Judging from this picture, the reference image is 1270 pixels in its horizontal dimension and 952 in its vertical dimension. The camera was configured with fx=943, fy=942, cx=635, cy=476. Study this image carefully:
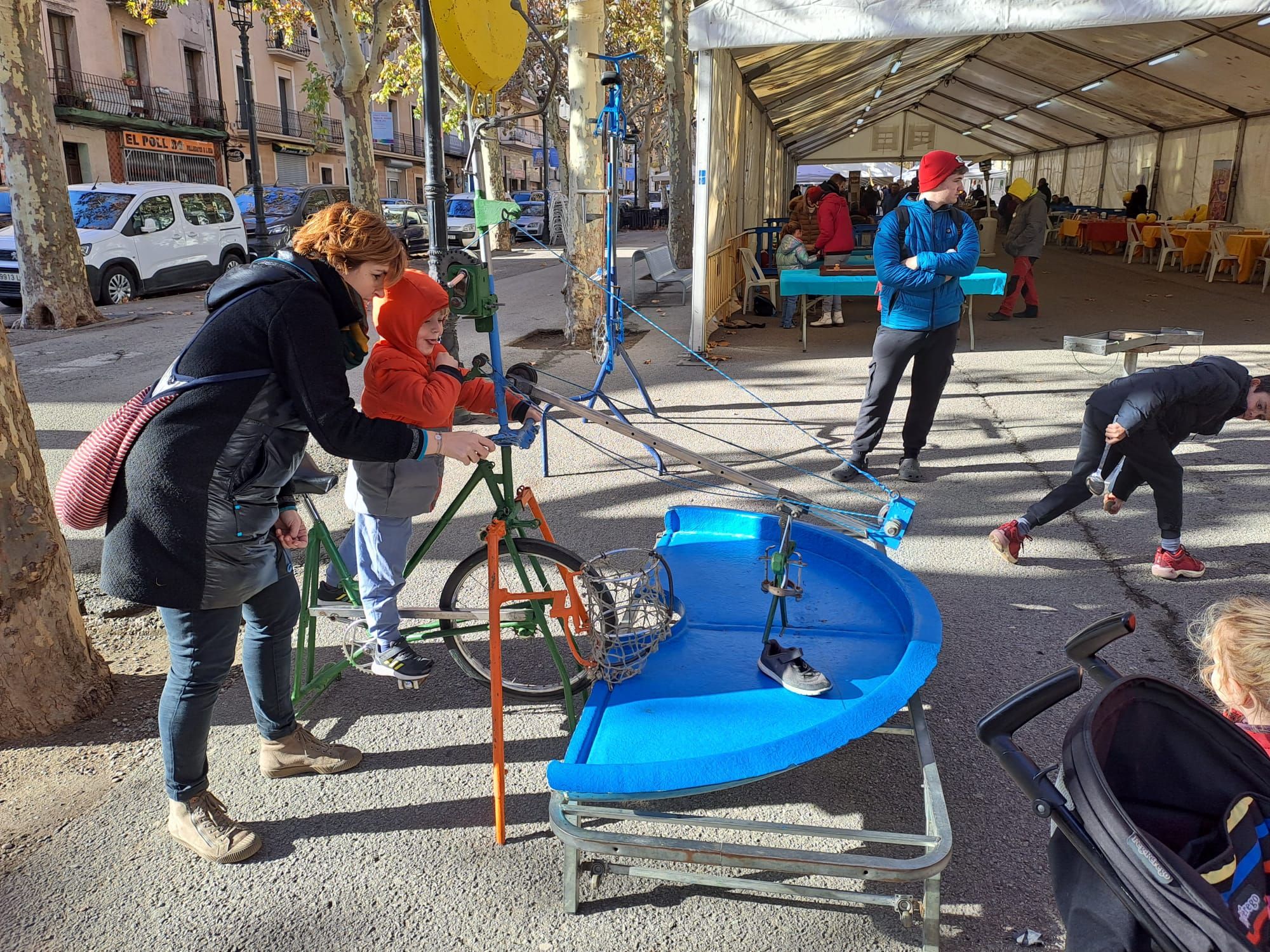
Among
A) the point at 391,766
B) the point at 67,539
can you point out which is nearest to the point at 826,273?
the point at 67,539

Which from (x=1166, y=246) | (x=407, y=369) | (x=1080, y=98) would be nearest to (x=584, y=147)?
(x=407, y=369)

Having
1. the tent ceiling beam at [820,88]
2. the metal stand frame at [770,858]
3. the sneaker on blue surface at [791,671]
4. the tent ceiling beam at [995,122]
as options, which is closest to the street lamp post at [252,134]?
the tent ceiling beam at [820,88]

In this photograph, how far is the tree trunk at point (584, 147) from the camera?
973cm

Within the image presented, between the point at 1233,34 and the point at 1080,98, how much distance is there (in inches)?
331

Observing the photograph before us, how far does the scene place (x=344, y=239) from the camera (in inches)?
102

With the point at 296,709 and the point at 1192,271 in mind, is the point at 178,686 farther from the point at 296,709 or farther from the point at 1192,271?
the point at 1192,271

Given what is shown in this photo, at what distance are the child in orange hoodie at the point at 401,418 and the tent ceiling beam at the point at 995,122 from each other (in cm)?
2653

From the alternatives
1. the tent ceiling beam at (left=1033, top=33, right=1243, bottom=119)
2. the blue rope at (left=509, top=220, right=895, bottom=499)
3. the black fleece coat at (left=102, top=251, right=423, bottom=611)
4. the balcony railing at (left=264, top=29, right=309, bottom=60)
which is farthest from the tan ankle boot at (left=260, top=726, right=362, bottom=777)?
the balcony railing at (left=264, top=29, right=309, bottom=60)

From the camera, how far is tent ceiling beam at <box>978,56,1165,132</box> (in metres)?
20.8

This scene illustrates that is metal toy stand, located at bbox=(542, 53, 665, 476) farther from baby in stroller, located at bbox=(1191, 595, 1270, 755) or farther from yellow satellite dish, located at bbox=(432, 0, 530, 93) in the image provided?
baby in stroller, located at bbox=(1191, 595, 1270, 755)

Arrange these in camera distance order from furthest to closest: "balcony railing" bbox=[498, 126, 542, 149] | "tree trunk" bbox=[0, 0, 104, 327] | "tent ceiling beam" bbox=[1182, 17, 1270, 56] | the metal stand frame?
1. "balcony railing" bbox=[498, 126, 542, 149]
2. "tent ceiling beam" bbox=[1182, 17, 1270, 56]
3. "tree trunk" bbox=[0, 0, 104, 327]
4. the metal stand frame

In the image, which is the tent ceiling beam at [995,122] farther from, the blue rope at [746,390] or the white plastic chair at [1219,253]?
the blue rope at [746,390]

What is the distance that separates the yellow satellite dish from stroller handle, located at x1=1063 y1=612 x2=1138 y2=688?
14.9 ft

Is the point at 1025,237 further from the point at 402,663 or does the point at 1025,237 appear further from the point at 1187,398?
the point at 402,663
